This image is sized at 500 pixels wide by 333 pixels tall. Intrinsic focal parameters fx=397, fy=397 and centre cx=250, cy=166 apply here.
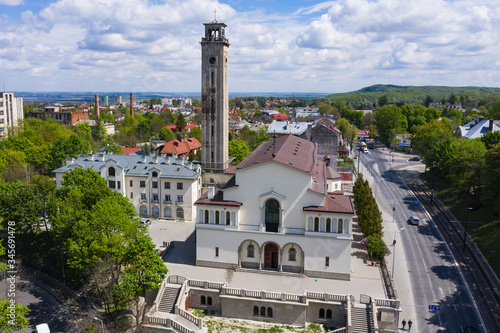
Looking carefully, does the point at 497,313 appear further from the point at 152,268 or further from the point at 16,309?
the point at 16,309

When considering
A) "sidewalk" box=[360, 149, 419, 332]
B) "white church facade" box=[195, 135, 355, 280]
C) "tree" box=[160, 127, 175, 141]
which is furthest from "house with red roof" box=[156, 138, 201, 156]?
"white church facade" box=[195, 135, 355, 280]

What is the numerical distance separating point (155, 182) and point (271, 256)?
2611 centimetres

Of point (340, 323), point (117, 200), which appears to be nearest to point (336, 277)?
point (340, 323)

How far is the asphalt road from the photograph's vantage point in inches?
1412

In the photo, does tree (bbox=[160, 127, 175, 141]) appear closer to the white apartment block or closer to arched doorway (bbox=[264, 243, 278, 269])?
the white apartment block

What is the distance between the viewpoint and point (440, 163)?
77562mm

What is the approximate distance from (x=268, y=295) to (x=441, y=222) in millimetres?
36074

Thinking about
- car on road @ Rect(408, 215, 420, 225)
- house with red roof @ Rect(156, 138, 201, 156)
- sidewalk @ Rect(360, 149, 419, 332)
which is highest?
house with red roof @ Rect(156, 138, 201, 156)

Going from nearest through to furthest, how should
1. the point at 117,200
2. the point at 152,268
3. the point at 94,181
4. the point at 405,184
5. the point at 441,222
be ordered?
the point at 152,268 → the point at 117,200 → the point at 94,181 → the point at 441,222 → the point at 405,184

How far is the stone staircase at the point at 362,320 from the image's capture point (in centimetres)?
3429

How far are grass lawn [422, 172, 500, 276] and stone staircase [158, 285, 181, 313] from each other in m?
34.1

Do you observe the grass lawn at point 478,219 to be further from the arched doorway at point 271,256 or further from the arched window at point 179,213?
the arched window at point 179,213

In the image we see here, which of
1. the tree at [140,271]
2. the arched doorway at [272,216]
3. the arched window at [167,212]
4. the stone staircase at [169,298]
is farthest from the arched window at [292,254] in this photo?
the arched window at [167,212]

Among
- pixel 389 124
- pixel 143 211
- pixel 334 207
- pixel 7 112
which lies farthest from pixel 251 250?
pixel 7 112
